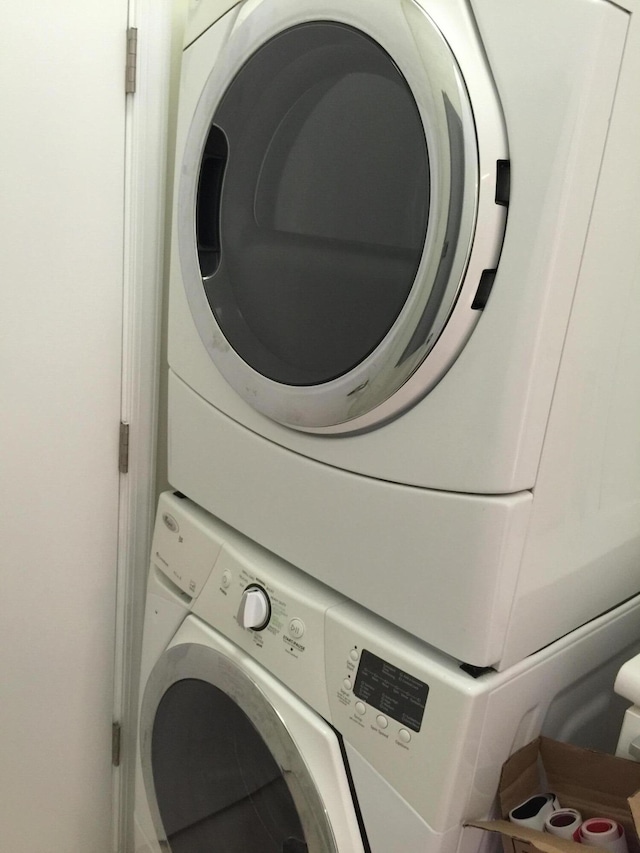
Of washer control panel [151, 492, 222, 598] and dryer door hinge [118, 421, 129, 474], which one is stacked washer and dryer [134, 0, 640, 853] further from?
dryer door hinge [118, 421, 129, 474]

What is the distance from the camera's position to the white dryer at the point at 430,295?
0.63 meters

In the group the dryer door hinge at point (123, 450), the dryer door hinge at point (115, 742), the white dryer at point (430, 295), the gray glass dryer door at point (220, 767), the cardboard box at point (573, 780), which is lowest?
the dryer door hinge at point (115, 742)

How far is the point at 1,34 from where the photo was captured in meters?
0.99

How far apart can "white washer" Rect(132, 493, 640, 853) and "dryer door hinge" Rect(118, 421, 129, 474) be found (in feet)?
0.56

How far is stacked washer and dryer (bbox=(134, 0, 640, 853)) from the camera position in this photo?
24.9 inches

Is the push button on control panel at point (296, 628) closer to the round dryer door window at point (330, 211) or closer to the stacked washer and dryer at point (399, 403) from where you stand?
the stacked washer and dryer at point (399, 403)

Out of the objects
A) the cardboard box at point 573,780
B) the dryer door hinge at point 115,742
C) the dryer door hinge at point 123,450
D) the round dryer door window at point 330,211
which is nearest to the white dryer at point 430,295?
the round dryer door window at point 330,211

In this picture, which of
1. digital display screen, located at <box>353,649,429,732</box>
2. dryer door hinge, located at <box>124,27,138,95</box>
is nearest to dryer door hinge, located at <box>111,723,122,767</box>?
digital display screen, located at <box>353,649,429,732</box>

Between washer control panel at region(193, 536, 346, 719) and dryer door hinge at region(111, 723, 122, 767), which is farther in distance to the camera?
dryer door hinge at region(111, 723, 122, 767)

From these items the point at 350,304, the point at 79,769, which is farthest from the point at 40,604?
the point at 350,304

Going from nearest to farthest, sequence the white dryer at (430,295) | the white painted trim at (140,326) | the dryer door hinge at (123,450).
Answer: the white dryer at (430,295), the white painted trim at (140,326), the dryer door hinge at (123,450)

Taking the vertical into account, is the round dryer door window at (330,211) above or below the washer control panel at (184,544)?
above

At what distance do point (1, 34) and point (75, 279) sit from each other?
1.19 feet

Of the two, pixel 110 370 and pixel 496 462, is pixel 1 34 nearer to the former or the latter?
pixel 110 370
